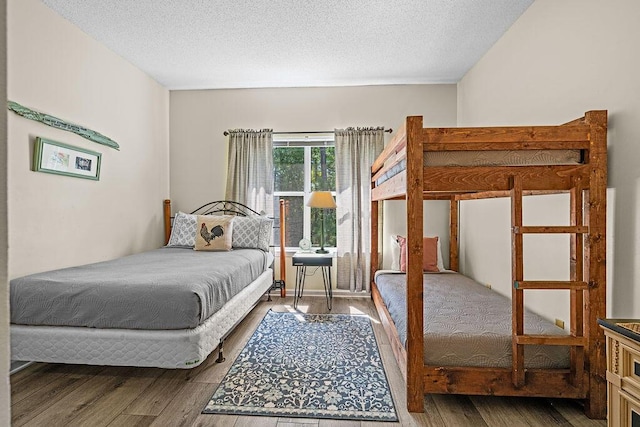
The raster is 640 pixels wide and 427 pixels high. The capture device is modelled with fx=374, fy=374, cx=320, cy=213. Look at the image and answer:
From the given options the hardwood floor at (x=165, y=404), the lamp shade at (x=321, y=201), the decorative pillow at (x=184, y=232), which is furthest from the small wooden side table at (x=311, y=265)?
the hardwood floor at (x=165, y=404)

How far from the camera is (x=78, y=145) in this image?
10.8 ft

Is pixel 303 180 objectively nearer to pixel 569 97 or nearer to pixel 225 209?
pixel 225 209

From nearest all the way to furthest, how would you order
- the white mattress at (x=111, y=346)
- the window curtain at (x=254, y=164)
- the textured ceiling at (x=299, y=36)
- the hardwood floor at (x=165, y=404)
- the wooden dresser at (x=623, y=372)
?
1. the wooden dresser at (x=623, y=372)
2. the hardwood floor at (x=165, y=404)
3. the white mattress at (x=111, y=346)
4. the textured ceiling at (x=299, y=36)
5. the window curtain at (x=254, y=164)

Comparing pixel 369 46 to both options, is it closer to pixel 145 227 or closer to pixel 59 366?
pixel 145 227

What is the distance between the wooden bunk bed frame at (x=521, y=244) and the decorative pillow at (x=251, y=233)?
2.46 meters

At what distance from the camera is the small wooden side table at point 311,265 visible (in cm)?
409

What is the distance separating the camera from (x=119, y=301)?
7.30ft

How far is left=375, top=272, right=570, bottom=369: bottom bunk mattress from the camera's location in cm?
206

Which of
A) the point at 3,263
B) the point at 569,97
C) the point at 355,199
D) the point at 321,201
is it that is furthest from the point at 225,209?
the point at 3,263

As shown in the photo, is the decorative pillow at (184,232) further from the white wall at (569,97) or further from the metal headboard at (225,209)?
the white wall at (569,97)

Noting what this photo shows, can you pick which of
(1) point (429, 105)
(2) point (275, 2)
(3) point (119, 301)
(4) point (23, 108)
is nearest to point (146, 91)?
(4) point (23, 108)

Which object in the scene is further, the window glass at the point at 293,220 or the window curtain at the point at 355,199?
the window glass at the point at 293,220

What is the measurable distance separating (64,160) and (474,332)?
10.9ft

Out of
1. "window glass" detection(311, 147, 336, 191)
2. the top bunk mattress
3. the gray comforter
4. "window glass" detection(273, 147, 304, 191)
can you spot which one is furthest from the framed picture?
the top bunk mattress
